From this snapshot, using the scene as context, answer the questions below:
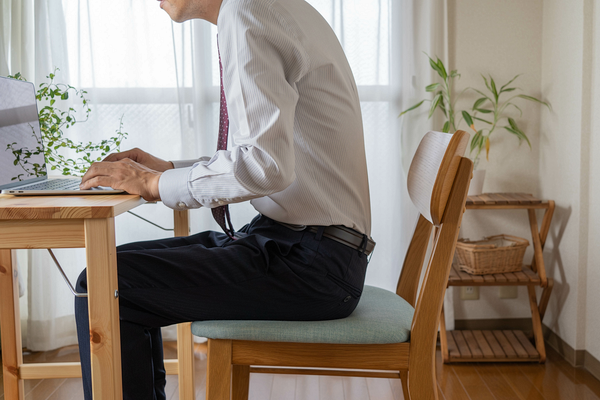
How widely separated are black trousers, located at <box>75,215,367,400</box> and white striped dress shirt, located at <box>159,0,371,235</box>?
0.08 m

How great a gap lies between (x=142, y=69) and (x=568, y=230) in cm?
193

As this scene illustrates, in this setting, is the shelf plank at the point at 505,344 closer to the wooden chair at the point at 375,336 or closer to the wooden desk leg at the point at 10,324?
the wooden chair at the point at 375,336

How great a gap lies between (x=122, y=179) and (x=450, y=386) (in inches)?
56.9

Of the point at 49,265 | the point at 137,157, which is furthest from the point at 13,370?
the point at 49,265

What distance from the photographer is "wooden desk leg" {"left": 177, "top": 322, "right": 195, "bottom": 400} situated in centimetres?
143

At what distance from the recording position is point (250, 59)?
2.89 feet

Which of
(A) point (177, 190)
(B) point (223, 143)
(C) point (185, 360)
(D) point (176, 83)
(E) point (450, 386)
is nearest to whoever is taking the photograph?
(A) point (177, 190)

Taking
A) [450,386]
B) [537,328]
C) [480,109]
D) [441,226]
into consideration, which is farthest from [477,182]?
[441,226]

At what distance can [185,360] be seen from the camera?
4.70ft

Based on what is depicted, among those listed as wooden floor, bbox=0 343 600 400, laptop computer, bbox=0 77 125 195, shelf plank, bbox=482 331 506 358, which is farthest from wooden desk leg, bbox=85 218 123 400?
shelf plank, bbox=482 331 506 358

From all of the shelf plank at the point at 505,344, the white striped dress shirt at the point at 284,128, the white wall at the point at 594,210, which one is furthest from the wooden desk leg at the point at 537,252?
the white striped dress shirt at the point at 284,128

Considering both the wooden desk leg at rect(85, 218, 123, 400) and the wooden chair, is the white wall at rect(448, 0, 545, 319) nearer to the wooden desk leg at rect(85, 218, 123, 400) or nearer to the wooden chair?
the wooden chair

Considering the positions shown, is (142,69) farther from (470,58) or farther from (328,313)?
(328,313)

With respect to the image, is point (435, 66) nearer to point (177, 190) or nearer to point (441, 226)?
point (441, 226)
